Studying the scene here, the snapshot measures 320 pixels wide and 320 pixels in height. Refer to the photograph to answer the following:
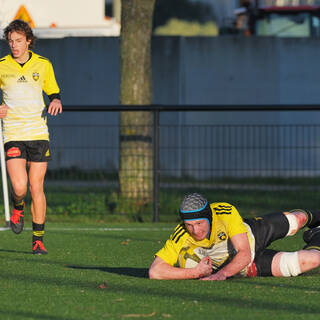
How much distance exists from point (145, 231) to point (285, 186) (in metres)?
2.48

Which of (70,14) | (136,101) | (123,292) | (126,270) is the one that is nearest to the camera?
(123,292)

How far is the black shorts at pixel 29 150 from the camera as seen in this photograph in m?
7.53

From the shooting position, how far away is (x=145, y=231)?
10.1 meters

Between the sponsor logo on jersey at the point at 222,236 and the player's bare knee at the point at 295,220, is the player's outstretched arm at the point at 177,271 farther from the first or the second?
the player's bare knee at the point at 295,220

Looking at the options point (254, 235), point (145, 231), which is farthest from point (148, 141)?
point (254, 235)

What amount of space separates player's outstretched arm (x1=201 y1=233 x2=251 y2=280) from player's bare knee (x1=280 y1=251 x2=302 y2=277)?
0.46 m

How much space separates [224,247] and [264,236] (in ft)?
1.28

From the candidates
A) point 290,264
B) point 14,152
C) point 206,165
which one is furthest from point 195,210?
point 206,165

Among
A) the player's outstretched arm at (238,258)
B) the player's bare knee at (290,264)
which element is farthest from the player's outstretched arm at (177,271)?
the player's bare knee at (290,264)

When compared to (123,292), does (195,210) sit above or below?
above

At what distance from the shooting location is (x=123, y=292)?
5527mm

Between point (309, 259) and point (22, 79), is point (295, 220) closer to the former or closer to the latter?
point (309, 259)

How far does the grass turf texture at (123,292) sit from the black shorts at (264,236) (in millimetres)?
153

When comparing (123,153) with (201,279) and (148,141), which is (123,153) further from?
(201,279)
